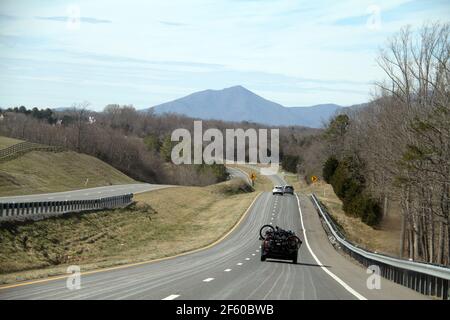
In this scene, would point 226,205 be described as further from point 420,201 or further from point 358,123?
point 420,201

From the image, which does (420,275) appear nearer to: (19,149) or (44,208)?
(44,208)

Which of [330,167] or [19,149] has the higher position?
[19,149]

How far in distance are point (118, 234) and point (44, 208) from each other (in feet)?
19.9

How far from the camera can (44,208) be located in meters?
43.6

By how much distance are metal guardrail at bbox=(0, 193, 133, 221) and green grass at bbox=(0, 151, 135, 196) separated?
1895cm

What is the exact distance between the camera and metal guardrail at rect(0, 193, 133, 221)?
122 feet

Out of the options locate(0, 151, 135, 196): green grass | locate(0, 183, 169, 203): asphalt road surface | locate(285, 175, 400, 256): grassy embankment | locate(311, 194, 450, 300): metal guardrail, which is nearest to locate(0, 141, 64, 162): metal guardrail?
locate(0, 151, 135, 196): green grass

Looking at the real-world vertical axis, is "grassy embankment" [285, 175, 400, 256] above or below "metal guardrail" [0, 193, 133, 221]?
below

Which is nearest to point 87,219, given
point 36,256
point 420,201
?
point 36,256

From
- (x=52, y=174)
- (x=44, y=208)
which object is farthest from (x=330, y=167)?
(x=44, y=208)

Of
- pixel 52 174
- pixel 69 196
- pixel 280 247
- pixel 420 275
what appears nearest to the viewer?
pixel 420 275

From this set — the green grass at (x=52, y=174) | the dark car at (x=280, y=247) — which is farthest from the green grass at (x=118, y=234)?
the green grass at (x=52, y=174)

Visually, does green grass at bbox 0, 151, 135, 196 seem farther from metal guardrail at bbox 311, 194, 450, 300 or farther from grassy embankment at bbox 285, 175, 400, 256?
metal guardrail at bbox 311, 194, 450, 300

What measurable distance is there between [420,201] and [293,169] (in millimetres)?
142628
